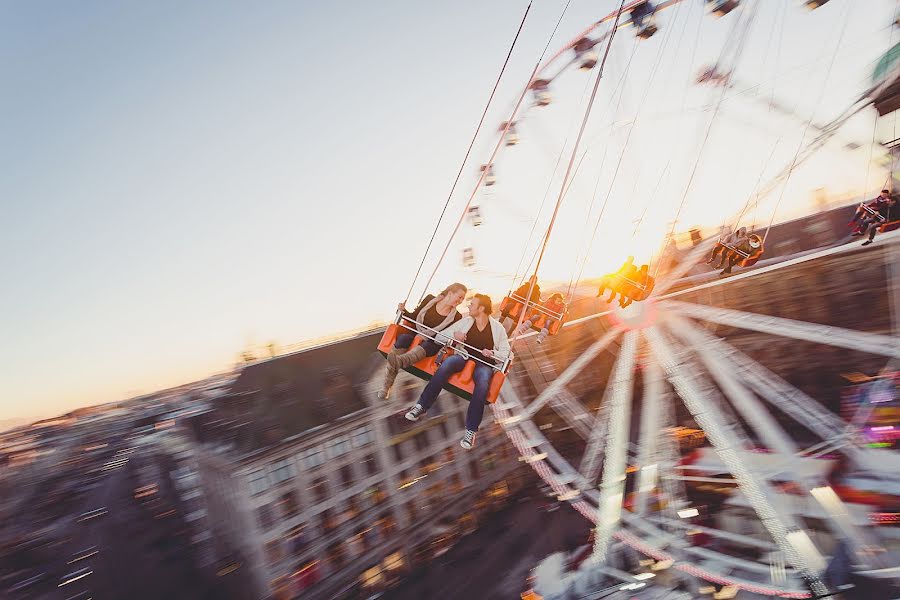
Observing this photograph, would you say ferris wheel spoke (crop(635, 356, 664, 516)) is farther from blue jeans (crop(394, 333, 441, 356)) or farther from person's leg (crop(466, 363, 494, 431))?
blue jeans (crop(394, 333, 441, 356))

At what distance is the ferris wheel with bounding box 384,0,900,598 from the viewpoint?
43.8 ft

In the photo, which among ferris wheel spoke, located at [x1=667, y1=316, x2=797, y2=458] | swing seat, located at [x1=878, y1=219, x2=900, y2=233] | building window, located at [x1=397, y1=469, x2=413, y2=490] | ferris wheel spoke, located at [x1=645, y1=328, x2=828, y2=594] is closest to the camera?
swing seat, located at [x1=878, y1=219, x2=900, y2=233]

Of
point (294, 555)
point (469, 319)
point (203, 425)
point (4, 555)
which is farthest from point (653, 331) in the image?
point (4, 555)

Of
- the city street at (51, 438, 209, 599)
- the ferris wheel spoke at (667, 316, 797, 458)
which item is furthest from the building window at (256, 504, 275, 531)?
the ferris wheel spoke at (667, 316, 797, 458)

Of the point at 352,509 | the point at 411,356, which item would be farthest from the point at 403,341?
the point at 352,509

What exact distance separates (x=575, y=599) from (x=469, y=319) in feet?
48.5

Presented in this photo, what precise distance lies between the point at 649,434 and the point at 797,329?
9119mm

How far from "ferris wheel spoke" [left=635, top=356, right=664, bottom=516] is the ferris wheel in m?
0.08

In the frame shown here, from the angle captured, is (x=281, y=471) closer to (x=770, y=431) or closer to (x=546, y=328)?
(x=546, y=328)

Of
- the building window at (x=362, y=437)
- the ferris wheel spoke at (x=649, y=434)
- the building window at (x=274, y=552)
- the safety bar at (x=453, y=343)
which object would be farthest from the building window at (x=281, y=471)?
the safety bar at (x=453, y=343)

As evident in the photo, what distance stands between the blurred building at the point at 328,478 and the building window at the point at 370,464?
6cm

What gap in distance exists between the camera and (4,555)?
20.9 metres

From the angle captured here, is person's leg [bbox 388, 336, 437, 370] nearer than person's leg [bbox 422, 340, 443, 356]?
Yes

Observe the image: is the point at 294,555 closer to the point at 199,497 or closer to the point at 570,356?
the point at 199,497
